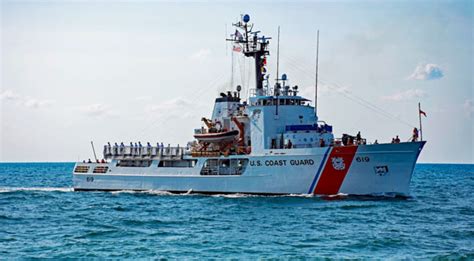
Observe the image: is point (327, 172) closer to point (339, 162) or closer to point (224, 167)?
point (339, 162)

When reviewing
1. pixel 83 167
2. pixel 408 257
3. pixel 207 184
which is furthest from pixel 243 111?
pixel 408 257

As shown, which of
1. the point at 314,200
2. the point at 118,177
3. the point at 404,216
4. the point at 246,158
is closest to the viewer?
the point at 404,216

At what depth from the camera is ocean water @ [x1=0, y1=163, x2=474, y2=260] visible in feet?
73.4

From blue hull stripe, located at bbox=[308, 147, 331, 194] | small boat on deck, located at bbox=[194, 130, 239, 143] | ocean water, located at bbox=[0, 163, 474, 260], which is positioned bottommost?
ocean water, located at bbox=[0, 163, 474, 260]

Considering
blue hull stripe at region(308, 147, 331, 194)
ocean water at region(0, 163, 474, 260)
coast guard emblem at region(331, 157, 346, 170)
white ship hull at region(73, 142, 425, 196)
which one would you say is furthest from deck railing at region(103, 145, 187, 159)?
coast guard emblem at region(331, 157, 346, 170)

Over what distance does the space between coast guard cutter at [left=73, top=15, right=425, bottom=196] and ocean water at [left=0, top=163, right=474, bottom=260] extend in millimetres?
1174

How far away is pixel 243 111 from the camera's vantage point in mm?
42625

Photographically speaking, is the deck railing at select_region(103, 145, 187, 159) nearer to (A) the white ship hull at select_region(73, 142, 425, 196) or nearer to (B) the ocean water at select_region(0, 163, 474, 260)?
(A) the white ship hull at select_region(73, 142, 425, 196)

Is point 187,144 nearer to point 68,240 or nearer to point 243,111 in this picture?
point 243,111

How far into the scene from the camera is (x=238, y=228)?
2770cm

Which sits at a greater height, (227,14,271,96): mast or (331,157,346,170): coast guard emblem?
(227,14,271,96): mast

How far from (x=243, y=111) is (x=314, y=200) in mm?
9388

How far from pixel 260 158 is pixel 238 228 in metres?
11.6

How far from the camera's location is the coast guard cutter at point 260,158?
36500 mm
